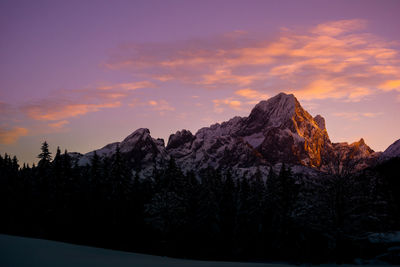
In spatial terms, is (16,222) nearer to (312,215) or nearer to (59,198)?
(59,198)

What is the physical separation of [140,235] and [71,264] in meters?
48.5

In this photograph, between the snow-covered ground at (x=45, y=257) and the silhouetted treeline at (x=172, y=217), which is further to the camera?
the silhouetted treeline at (x=172, y=217)

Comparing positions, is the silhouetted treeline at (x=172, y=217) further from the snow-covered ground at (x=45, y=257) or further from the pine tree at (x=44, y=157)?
the snow-covered ground at (x=45, y=257)

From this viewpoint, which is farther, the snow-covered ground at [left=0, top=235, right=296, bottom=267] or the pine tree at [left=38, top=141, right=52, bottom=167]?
the pine tree at [left=38, top=141, right=52, bottom=167]

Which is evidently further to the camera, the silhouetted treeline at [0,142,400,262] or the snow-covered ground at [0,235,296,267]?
the silhouetted treeline at [0,142,400,262]

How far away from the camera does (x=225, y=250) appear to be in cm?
5872

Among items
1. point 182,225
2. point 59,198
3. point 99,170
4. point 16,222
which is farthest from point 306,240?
point 16,222

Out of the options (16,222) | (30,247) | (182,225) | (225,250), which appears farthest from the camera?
(16,222)

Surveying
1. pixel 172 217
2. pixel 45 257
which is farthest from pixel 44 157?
pixel 45 257

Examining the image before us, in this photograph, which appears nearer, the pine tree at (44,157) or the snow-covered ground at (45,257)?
the snow-covered ground at (45,257)

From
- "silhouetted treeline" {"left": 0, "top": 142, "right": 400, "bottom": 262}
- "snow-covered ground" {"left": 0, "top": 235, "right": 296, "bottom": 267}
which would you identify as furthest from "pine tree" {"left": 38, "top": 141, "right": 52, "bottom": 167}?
"snow-covered ground" {"left": 0, "top": 235, "right": 296, "bottom": 267}

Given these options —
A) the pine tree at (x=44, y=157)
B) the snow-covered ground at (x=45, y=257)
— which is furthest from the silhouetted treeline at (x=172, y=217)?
the snow-covered ground at (x=45, y=257)

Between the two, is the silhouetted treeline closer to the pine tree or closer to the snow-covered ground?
the pine tree

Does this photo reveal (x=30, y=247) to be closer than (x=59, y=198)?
Yes
